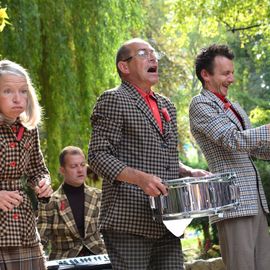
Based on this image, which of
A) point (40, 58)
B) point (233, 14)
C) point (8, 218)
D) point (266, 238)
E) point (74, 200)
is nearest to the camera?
point (8, 218)

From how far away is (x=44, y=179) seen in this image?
13.0 ft

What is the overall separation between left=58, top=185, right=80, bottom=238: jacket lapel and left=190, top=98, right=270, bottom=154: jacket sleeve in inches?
74.4

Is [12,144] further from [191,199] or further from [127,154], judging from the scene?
[191,199]

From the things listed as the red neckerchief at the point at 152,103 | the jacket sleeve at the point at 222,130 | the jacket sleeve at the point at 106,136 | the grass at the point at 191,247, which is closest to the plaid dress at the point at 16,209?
the jacket sleeve at the point at 106,136

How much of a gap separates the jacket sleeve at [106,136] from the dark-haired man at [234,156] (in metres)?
0.72

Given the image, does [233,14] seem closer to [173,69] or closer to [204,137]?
[204,137]

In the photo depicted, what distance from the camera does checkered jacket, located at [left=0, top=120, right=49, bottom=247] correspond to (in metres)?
3.80

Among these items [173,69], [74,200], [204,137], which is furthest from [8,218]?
[173,69]

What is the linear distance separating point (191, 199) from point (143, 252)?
0.44 m

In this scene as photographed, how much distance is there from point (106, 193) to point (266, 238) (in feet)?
3.79

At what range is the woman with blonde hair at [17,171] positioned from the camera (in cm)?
379

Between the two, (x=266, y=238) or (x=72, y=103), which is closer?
(x=266, y=238)

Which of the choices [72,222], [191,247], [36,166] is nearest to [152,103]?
[36,166]

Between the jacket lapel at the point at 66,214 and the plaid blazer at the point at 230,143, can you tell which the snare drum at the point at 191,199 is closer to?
the plaid blazer at the point at 230,143
